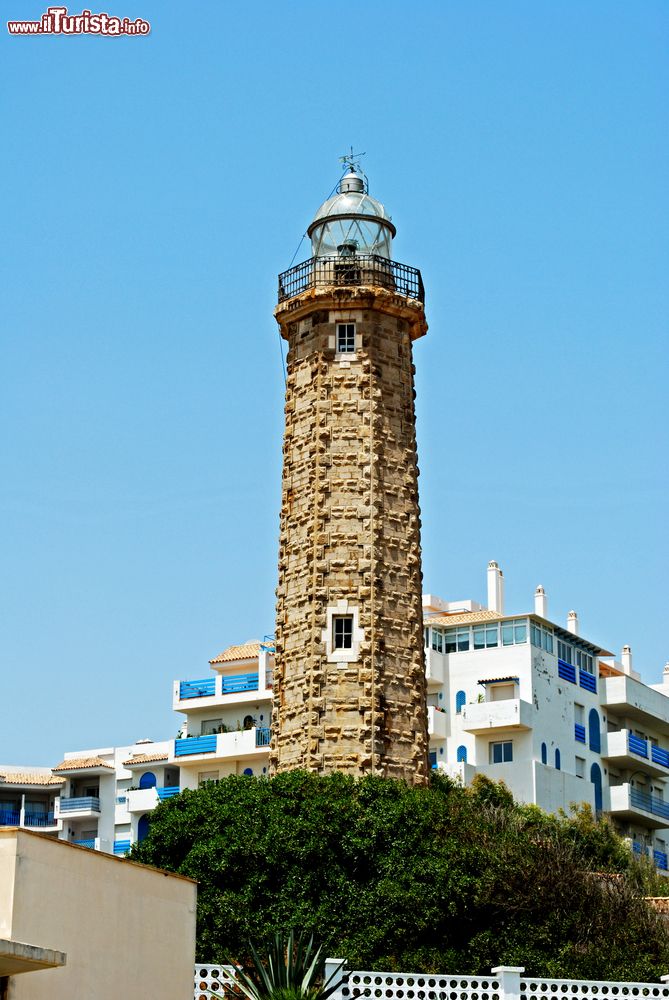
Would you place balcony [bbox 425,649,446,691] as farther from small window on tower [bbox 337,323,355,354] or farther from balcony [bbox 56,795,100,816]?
small window on tower [bbox 337,323,355,354]

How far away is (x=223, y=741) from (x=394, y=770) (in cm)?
2869

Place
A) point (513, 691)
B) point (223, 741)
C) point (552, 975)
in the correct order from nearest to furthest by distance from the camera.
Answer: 1. point (552, 975)
2. point (513, 691)
3. point (223, 741)

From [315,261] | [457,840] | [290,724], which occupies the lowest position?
[457,840]

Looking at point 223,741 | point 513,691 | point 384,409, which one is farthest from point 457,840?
point 223,741

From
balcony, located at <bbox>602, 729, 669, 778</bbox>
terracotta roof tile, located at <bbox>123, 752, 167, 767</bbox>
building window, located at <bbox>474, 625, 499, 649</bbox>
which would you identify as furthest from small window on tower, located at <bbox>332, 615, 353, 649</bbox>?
terracotta roof tile, located at <bbox>123, 752, 167, 767</bbox>

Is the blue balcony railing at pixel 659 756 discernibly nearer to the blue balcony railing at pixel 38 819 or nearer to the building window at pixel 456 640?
the building window at pixel 456 640

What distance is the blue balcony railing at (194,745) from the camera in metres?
65.9

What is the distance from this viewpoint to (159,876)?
1916 cm

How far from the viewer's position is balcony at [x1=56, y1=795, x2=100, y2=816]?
7344cm

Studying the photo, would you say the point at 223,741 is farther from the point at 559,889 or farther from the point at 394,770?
the point at 559,889

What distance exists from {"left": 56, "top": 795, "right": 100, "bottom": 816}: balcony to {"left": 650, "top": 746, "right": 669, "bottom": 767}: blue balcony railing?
2354 cm

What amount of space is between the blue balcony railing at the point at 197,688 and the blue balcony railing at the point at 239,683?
55 cm

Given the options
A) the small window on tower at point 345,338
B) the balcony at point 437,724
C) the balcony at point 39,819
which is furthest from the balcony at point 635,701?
the small window on tower at point 345,338

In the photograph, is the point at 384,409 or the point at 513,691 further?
the point at 513,691
